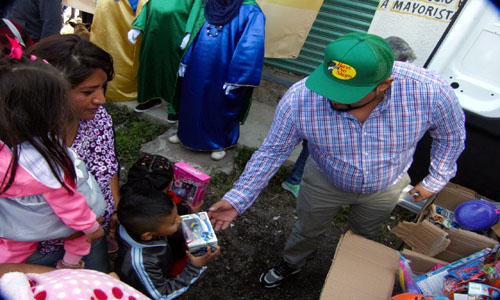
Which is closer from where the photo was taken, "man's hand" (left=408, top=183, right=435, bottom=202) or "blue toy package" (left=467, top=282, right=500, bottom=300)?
"blue toy package" (left=467, top=282, right=500, bottom=300)

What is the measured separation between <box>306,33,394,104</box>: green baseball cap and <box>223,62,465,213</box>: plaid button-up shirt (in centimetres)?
18

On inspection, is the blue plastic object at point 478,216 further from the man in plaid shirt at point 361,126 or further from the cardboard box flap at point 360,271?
the cardboard box flap at point 360,271

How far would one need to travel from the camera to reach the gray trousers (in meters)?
2.09

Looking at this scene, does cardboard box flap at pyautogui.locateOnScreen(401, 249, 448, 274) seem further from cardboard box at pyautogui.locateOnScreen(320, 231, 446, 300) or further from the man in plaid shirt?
the man in plaid shirt

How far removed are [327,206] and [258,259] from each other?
0.92m

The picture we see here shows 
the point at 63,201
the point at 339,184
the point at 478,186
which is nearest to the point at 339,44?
the point at 339,184

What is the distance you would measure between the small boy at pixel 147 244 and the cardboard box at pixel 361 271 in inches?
27.1

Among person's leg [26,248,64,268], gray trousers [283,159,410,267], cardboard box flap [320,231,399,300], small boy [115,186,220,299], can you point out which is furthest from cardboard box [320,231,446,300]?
person's leg [26,248,64,268]

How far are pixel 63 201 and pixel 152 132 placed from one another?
9.22 feet

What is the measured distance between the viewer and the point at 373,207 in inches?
83.4

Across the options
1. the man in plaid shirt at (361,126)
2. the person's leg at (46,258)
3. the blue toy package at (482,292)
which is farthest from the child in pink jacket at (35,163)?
the blue toy package at (482,292)

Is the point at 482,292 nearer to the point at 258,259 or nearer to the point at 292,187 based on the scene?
the point at 258,259

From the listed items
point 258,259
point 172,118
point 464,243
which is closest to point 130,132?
point 172,118

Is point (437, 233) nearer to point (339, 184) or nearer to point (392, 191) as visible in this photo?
point (392, 191)
